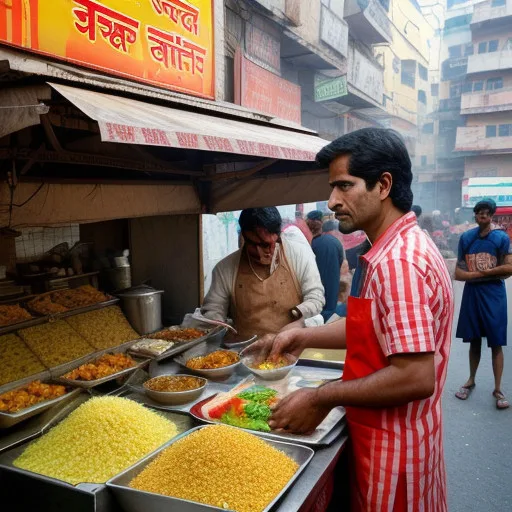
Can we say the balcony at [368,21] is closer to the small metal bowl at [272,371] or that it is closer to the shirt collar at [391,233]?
the small metal bowl at [272,371]

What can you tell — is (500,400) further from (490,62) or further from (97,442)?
(490,62)

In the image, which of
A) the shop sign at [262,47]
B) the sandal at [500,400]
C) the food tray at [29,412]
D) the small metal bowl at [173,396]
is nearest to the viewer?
the food tray at [29,412]

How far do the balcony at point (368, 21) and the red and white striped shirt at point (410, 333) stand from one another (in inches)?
670

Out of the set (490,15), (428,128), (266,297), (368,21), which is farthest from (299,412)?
(428,128)

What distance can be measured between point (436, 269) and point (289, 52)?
13.0 m

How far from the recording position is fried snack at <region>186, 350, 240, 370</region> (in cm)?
277

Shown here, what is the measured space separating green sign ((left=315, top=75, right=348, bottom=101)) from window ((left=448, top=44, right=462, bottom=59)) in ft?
101

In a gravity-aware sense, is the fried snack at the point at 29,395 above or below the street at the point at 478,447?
above

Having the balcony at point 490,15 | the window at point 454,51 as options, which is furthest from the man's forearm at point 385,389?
the window at point 454,51

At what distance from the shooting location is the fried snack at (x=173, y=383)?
245 centimetres

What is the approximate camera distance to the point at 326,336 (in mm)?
2385

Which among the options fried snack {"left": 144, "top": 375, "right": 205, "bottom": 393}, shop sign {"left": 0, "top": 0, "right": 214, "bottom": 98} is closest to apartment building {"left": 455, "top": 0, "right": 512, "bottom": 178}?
shop sign {"left": 0, "top": 0, "right": 214, "bottom": 98}

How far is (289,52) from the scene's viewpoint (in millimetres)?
13242

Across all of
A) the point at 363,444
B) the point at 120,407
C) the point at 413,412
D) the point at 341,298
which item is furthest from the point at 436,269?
the point at 341,298
